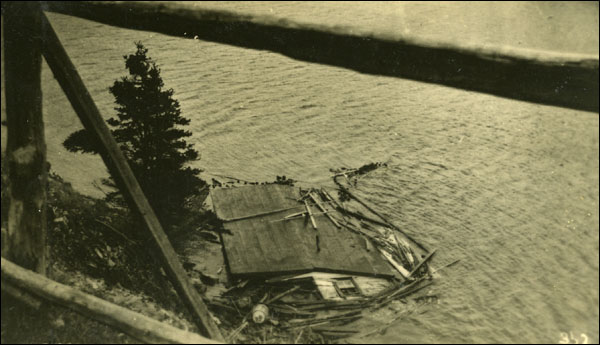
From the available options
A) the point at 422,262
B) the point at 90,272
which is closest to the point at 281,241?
the point at 422,262

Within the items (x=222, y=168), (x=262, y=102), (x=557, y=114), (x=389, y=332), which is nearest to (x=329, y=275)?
(x=389, y=332)

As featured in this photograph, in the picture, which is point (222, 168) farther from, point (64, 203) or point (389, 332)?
point (389, 332)

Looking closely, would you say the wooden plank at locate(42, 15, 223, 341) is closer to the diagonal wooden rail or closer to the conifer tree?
the diagonal wooden rail

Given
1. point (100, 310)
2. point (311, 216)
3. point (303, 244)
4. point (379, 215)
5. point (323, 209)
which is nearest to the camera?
point (100, 310)

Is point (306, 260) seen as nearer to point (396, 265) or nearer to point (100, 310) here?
point (396, 265)

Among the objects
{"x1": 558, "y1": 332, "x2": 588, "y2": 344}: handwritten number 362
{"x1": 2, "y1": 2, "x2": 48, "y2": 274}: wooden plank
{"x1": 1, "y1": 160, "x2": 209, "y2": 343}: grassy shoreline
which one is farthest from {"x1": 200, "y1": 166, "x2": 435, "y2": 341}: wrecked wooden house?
{"x1": 2, "y1": 2, "x2": 48, "y2": 274}: wooden plank
